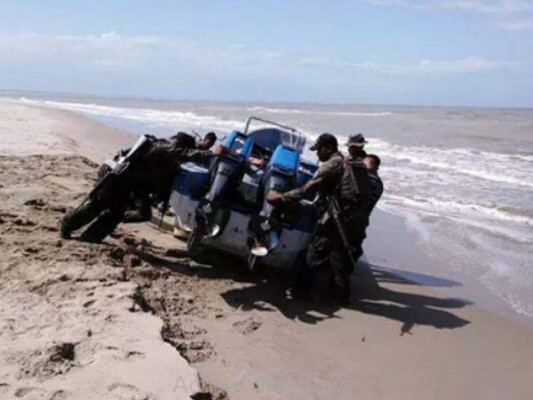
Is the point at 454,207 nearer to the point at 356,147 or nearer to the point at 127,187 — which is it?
the point at 356,147

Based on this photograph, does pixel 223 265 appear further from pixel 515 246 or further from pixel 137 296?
pixel 515 246

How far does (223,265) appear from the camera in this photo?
7.21 metres

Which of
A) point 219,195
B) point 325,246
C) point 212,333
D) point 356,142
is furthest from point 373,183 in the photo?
point 212,333

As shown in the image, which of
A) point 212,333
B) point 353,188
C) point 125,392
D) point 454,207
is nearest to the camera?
point 125,392

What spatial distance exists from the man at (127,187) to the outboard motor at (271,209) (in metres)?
0.68

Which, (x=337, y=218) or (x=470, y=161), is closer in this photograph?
(x=337, y=218)

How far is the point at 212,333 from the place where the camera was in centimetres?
522

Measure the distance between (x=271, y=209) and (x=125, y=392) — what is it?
9.39ft

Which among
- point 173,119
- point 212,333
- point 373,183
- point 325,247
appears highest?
point 373,183

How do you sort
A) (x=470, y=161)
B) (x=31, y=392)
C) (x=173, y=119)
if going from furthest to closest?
(x=173, y=119) < (x=470, y=161) < (x=31, y=392)

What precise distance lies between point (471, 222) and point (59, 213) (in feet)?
21.2

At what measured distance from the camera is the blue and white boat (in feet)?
20.6

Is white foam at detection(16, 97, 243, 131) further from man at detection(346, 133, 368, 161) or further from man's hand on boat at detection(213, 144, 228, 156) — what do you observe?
man's hand on boat at detection(213, 144, 228, 156)

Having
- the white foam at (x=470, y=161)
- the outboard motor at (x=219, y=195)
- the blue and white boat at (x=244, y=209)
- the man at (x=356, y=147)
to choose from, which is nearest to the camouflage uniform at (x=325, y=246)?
the blue and white boat at (x=244, y=209)
